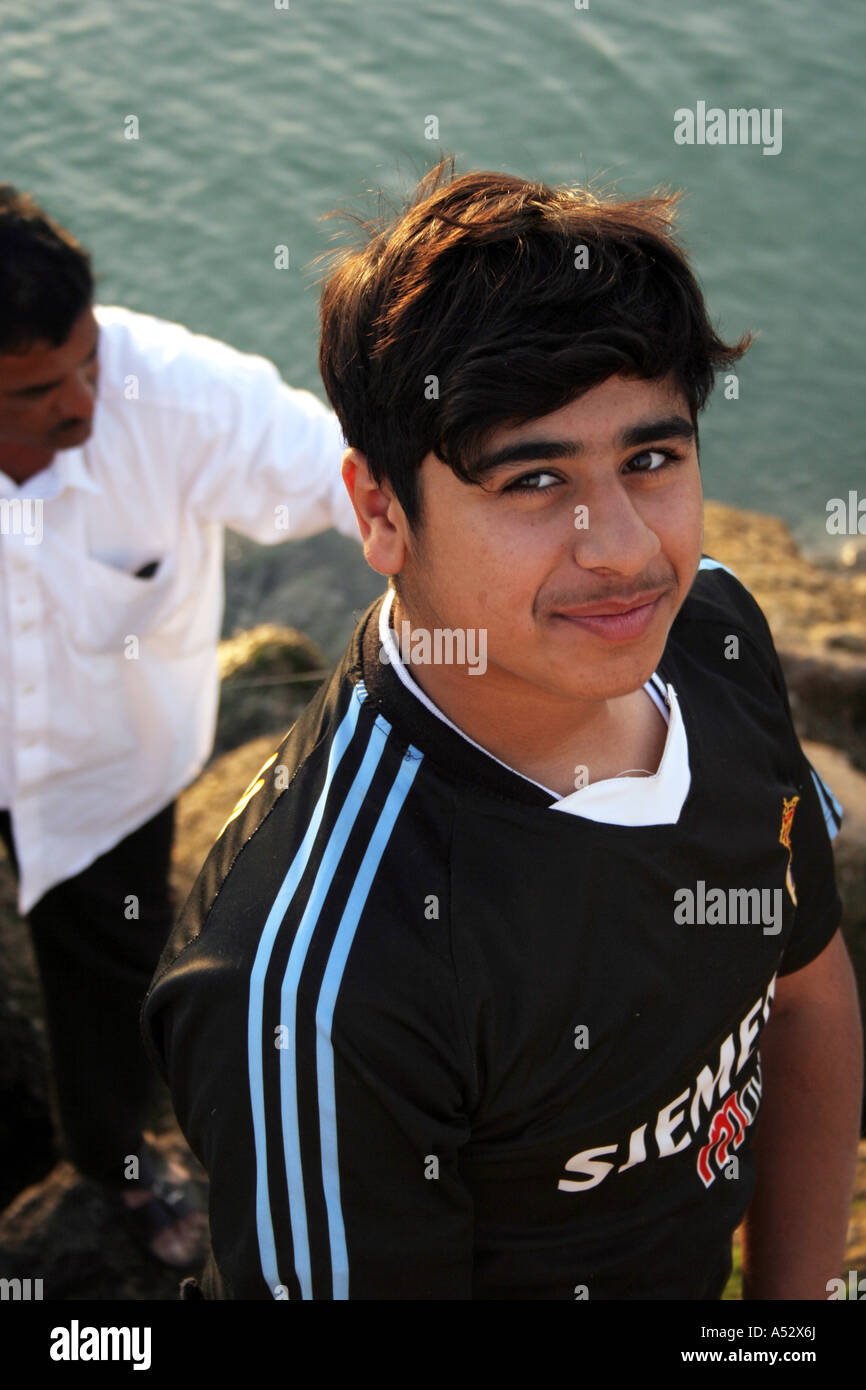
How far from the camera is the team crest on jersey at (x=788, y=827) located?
1.84m

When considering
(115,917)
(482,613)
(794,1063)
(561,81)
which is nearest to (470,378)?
(482,613)

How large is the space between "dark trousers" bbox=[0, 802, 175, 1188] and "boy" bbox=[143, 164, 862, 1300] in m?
1.38

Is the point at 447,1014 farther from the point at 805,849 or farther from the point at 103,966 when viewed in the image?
the point at 103,966

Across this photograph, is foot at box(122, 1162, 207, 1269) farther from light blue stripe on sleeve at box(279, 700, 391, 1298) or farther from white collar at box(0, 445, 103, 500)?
light blue stripe on sleeve at box(279, 700, 391, 1298)

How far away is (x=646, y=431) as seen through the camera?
5.02ft

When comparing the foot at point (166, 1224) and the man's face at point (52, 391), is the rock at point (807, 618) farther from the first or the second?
the foot at point (166, 1224)

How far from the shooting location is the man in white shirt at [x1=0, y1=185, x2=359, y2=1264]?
273 cm

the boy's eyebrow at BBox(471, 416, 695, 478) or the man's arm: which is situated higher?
the boy's eyebrow at BBox(471, 416, 695, 478)

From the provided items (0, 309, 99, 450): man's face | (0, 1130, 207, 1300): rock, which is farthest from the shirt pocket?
(0, 1130, 207, 1300): rock

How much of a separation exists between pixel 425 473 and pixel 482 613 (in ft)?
0.54

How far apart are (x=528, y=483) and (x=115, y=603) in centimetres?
154

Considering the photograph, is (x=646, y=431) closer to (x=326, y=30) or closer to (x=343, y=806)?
(x=343, y=806)

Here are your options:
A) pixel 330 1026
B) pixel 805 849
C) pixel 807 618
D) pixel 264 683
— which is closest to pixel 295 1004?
pixel 330 1026

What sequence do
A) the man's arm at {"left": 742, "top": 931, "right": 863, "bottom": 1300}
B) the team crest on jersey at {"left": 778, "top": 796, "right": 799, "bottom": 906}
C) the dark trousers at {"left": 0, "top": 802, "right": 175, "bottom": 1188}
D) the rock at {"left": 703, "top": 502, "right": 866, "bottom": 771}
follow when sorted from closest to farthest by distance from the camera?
1. the team crest on jersey at {"left": 778, "top": 796, "right": 799, "bottom": 906}
2. the man's arm at {"left": 742, "top": 931, "right": 863, "bottom": 1300}
3. the dark trousers at {"left": 0, "top": 802, "right": 175, "bottom": 1188}
4. the rock at {"left": 703, "top": 502, "right": 866, "bottom": 771}
